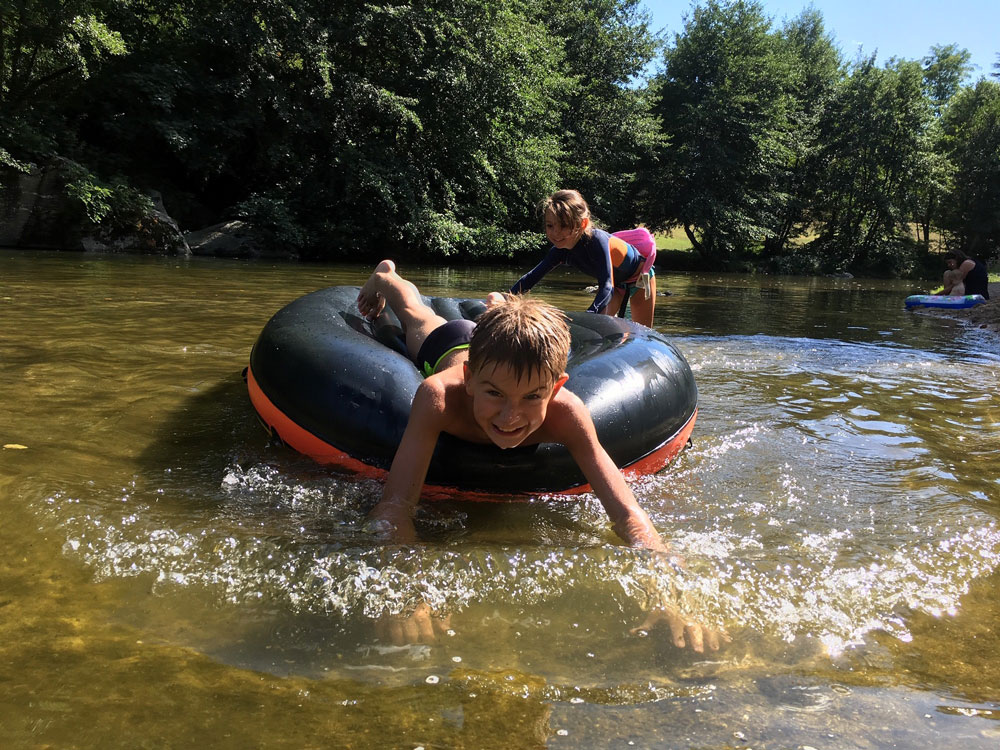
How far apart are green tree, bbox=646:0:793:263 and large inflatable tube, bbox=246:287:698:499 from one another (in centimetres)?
2366

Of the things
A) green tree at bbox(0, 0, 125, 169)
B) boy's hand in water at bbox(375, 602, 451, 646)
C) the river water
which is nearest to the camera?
the river water

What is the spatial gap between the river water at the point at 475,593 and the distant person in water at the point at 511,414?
139 mm

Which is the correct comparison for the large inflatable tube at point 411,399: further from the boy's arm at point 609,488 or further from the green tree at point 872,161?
the green tree at point 872,161

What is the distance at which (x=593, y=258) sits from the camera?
216 inches

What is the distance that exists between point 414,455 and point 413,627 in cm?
72

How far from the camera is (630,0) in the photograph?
25109 millimetres

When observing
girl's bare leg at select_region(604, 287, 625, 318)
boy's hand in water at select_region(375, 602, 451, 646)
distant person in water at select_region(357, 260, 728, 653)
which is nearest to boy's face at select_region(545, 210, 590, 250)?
girl's bare leg at select_region(604, 287, 625, 318)

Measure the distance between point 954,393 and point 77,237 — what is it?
1480 cm

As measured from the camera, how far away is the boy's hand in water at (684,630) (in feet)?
6.35

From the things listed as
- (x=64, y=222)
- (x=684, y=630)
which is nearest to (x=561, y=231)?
(x=684, y=630)

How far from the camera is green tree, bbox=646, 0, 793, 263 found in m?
25.8

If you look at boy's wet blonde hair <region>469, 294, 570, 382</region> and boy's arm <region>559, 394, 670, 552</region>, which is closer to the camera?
boy's wet blonde hair <region>469, 294, 570, 382</region>

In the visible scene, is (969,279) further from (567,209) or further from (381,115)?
(381,115)

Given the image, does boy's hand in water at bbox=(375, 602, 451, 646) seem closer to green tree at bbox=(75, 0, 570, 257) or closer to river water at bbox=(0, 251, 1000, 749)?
river water at bbox=(0, 251, 1000, 749)
